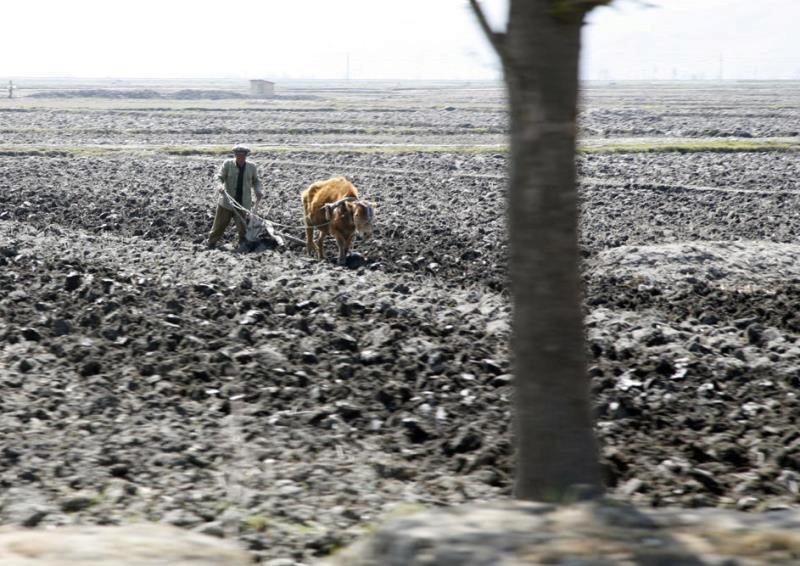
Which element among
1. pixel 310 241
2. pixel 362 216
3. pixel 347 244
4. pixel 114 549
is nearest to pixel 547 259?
pixel 114 549

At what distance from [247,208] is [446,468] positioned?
11.2 metres

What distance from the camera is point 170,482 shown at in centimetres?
737

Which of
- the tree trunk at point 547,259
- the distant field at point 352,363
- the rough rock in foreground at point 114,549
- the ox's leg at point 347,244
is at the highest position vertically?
the tree trunk at point 547,259

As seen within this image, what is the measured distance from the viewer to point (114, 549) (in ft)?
15.8

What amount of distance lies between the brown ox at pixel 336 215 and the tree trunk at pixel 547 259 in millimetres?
11085

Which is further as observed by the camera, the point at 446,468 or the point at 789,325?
the point at 789,325

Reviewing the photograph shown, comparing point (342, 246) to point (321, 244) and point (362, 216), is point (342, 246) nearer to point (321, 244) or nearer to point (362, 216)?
point (362, 216)

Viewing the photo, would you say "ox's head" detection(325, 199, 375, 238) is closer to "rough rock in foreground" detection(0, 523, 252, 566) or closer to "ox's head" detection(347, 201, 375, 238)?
"ox's head" detection(347, 201, 375, 238)

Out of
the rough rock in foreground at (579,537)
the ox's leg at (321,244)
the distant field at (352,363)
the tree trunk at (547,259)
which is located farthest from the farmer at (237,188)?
the rough rock in foreground at (579,537)

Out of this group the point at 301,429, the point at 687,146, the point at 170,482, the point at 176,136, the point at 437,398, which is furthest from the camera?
the point at 176,136

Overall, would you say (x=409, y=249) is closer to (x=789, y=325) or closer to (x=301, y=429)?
(x=789, y=325)

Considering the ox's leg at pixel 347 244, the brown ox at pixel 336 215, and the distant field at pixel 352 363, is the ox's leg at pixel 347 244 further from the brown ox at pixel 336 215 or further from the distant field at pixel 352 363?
the distant field at pixel 352 363

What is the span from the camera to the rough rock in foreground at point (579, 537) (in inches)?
168

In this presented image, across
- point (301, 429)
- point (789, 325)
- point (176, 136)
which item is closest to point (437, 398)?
point (301, 429)
